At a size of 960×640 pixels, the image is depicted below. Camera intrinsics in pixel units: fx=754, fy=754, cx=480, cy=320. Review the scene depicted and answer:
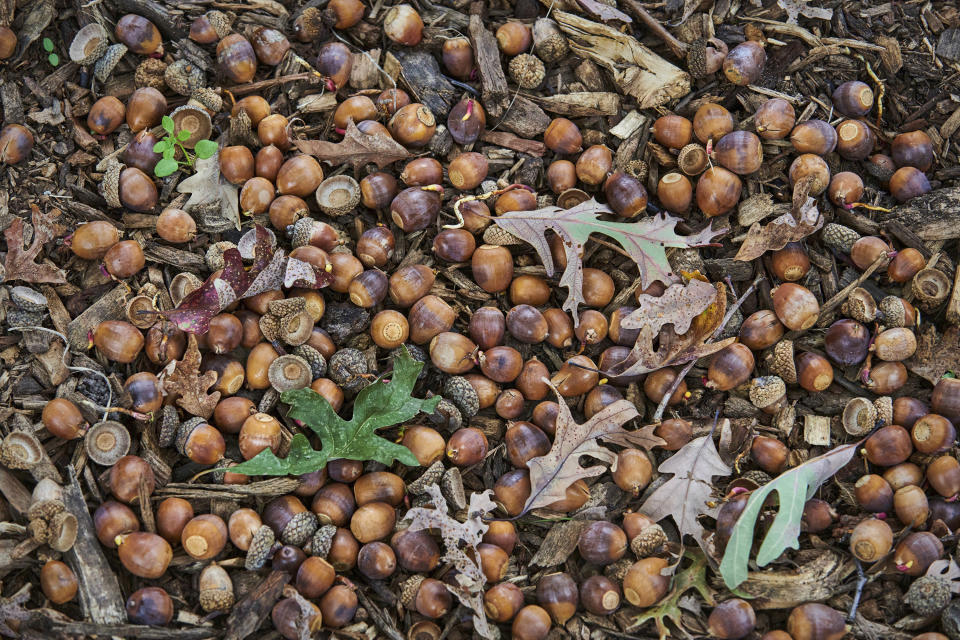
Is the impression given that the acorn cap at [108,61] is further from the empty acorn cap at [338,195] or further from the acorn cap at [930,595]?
the acorn cap at [930,595]

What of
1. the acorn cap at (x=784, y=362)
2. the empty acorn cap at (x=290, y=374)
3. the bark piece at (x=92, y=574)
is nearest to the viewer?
the bark piece at (x=92, y=574)

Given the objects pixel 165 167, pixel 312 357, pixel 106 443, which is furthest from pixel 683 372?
pixel 165 167

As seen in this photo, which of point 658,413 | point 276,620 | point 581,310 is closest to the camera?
point 276,620

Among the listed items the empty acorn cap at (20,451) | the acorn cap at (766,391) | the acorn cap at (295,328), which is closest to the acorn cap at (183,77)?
the acorn cap at (295,328)

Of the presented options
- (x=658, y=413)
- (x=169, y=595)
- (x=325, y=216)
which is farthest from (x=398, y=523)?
(x=325, y=216)

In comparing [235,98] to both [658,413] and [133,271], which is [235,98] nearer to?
[133,271]

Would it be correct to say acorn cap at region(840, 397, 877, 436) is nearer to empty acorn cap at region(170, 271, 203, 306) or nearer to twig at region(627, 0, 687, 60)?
twig at region(627, 0, 687, 60)
